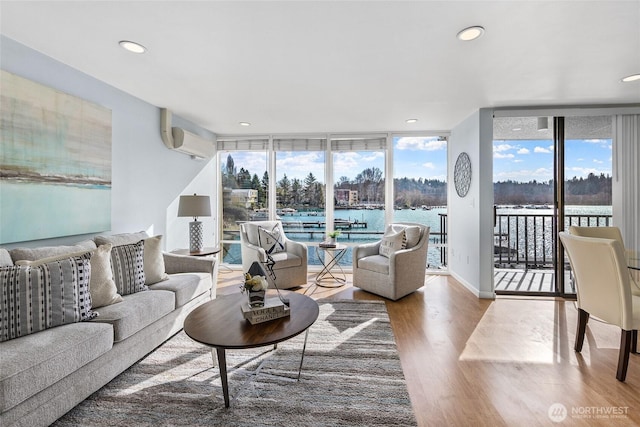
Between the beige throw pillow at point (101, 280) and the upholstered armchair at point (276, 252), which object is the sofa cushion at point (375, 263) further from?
the beige throw pillow at point (101, 280)

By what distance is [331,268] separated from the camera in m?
5.03

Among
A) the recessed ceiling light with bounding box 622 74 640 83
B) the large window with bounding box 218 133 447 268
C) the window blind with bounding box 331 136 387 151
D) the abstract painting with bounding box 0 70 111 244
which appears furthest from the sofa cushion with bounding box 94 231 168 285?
the recessed ceiling light with bounding box 622 74 640 83

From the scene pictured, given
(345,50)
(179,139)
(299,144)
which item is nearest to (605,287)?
(345,50)

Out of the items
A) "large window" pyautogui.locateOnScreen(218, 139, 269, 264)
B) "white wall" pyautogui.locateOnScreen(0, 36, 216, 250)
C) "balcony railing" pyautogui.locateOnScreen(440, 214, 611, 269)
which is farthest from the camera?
"large window" pyautogui.locateOnScreen(218, 139, 269, 264)

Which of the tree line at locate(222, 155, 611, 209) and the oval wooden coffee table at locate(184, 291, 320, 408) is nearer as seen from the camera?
the oval wooden coffee table at locate(184, 291, 320, 408)

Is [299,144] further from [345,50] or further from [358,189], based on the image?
[345,50]

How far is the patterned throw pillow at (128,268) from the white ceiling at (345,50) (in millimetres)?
1603

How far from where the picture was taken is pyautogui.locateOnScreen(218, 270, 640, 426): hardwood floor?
1.74 metres

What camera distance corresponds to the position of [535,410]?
69.0 inches

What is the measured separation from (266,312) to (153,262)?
146cm

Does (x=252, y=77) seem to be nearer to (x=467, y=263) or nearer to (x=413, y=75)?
(x=413, y=75)

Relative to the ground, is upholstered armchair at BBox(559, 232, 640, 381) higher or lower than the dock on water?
lower

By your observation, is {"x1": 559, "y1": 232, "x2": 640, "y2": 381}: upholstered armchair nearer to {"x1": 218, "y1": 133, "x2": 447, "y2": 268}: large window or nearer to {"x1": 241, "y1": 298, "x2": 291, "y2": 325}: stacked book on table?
{"x1": 241, "y1": 298, "x2": 291, "y2": 325}: stacked book on table

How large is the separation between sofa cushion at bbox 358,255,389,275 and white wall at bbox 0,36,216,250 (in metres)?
2.61
